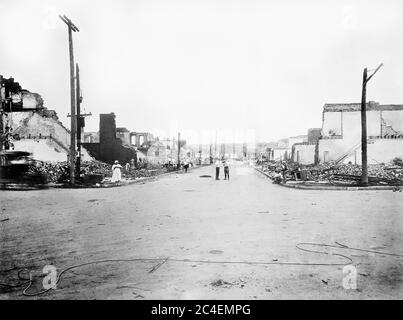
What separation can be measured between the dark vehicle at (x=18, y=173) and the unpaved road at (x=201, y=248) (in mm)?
9596

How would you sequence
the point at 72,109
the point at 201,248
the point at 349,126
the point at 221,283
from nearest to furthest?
the point at 221,283
the point at 201,248
the point at 72,109
the point at 349,126

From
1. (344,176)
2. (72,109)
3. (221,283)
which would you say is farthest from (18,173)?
(221,283)

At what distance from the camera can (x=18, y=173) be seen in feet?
77.4

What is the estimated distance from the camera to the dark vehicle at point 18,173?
67.6ft

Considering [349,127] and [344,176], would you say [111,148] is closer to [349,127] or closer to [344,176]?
[344,176]

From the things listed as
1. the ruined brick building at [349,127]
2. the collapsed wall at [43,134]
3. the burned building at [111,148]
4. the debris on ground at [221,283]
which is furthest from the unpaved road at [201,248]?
the ruined brick building at [349,127]

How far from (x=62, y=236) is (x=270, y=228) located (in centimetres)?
441

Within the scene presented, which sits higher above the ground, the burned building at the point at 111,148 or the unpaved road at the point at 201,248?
the burned building at the point at 111,148

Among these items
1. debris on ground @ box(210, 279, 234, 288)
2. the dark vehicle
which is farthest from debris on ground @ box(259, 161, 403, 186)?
debris on ground @ box(210, 279, 234, 288)

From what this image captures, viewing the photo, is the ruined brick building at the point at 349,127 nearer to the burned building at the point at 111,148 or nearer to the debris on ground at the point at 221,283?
the burned building at the point at 111,148

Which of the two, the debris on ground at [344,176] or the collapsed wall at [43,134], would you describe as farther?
the collapsed wall at [43,134]

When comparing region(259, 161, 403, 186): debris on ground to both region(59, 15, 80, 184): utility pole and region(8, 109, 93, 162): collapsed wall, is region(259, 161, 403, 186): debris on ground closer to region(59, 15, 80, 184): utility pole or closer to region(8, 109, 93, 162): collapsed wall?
region(59, 15, 80, 184): utility pole

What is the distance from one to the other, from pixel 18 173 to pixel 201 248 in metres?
21.0
